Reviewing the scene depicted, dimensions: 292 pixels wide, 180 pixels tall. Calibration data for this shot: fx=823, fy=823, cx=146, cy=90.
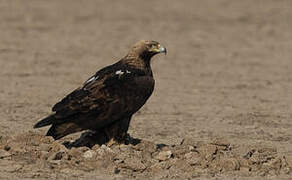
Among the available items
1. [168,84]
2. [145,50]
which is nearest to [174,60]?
[168,84]

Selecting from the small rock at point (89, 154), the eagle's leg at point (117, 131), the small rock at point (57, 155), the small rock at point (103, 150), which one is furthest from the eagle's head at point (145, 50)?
the small rock at point (57, 155)

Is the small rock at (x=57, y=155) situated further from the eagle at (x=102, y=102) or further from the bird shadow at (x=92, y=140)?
the bird shadow at (x=92, y=140)

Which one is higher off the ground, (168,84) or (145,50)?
(145,50)

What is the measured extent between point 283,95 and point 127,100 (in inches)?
229

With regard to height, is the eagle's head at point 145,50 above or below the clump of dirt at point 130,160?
above

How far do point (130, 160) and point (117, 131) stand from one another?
816 mm

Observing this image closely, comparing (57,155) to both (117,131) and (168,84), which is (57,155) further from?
(168,84)

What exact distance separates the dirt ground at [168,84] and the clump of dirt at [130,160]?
0.04 ft

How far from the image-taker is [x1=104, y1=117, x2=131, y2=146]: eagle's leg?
9.62m

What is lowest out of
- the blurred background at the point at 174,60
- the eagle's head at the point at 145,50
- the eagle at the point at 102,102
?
the blurred background at the point at 174,60

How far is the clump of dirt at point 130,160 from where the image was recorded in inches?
346

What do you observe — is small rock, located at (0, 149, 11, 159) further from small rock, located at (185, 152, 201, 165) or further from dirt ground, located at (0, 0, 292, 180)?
small rock, located at (185, 152, 201, 165)

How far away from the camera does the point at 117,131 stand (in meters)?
9.65

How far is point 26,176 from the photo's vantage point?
8.53m
